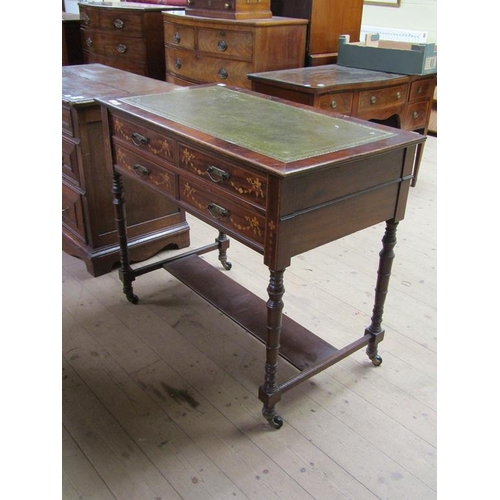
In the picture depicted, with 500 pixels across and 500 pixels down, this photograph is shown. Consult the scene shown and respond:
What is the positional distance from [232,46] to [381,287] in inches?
78.5

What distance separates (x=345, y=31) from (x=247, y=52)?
0.86 m

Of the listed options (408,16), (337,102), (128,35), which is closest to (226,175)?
(337,102)

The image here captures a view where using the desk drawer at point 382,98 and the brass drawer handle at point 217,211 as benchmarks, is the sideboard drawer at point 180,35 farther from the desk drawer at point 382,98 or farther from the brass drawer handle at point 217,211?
the brass drawer handle at point 217,211

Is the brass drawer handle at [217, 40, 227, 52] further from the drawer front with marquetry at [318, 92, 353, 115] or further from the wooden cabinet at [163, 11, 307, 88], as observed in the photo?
the drawer front with marquetry at [318, 92, 353, 115]

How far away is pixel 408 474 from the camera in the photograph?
163 centimetres

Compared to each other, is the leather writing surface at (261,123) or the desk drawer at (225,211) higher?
the leather writing surface at (261,123)

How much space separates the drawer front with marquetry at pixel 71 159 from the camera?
8.26 feet

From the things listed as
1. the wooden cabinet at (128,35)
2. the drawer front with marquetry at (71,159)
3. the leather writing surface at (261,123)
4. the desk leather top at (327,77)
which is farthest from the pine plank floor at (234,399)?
the wooden cabinet at (128,35)

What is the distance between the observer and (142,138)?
1.91m

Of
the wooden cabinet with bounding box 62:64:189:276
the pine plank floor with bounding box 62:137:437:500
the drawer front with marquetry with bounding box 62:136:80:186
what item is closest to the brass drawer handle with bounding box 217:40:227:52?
the wooden cabinet with bounding box 62:64:189:276

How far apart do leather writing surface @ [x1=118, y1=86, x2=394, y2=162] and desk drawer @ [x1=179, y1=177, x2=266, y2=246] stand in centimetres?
18

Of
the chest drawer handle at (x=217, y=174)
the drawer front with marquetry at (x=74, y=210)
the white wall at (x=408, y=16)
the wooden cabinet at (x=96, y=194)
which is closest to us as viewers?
the chest drawer handle at (x=217, y=174)

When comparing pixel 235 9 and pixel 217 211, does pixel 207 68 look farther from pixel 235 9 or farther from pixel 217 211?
pixel 217 211

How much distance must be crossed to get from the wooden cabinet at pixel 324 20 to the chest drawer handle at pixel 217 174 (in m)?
2.19
